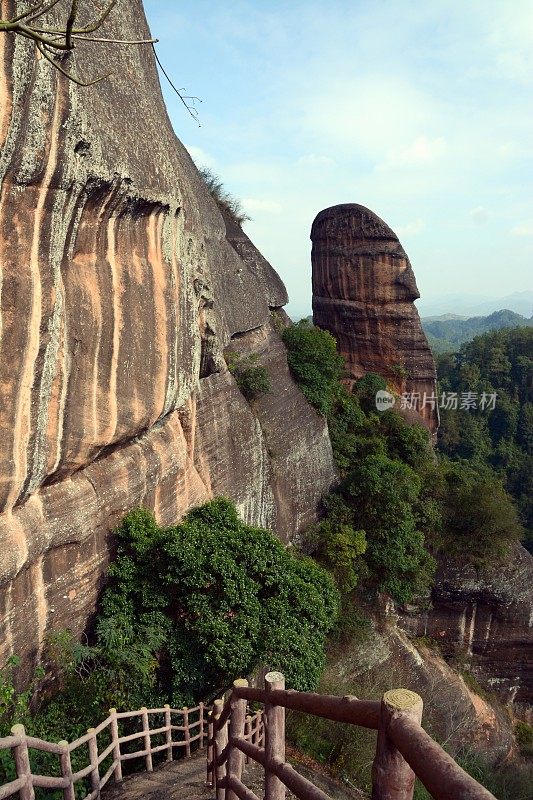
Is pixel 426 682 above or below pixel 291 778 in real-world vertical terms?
below

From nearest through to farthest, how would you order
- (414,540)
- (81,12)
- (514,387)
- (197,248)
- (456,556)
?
(81,12)
(197,248)
(414,540)
(456,556)
(514,387)

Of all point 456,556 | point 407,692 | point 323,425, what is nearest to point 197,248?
point 323,425

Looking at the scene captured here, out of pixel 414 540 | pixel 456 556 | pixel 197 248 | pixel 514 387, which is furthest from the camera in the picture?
pixel 514 387

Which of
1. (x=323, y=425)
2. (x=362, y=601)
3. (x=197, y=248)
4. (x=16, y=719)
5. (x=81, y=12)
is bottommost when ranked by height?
(x=362, y=601)

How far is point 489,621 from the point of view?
49.2 feet

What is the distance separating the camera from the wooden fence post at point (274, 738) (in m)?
2.92

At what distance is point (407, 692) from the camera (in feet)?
6.82

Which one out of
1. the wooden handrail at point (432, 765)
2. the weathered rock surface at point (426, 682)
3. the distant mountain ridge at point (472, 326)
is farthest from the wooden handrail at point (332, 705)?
the distant mountain ridge at point (472, 326)

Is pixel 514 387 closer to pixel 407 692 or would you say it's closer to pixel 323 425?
pixel 323 425

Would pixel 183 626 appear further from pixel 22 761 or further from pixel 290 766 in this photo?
pixel 290 766

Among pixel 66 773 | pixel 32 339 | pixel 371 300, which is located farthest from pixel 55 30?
pixel 371 300

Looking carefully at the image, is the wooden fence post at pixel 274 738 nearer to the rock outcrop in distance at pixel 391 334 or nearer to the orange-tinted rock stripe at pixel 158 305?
the orange-tinted rock stripe at pixel 158 305

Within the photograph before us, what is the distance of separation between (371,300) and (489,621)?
11888 millimetres

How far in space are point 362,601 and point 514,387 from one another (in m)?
27.8
